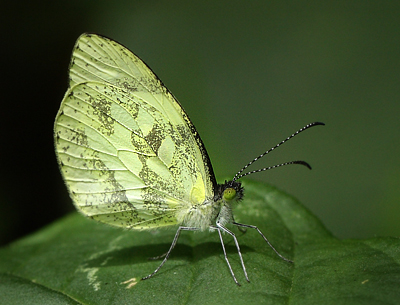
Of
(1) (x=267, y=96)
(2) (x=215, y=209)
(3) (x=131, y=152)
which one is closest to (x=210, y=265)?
(2) (x=215, y=209)

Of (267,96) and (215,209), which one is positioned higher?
(267,96)

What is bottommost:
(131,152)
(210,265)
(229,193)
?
(210,265)

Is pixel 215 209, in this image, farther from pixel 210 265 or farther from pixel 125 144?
pixel 125 144

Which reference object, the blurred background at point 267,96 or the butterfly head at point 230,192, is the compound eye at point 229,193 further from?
the blurred background at point 267,96

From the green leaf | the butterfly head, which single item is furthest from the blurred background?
the butterfly head

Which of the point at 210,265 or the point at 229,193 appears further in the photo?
the point at 229,193

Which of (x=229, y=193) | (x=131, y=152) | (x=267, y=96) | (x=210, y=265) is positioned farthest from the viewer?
(x=267, y=96)

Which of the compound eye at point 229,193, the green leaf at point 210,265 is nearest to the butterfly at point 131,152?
the compound eye at point 229,193
